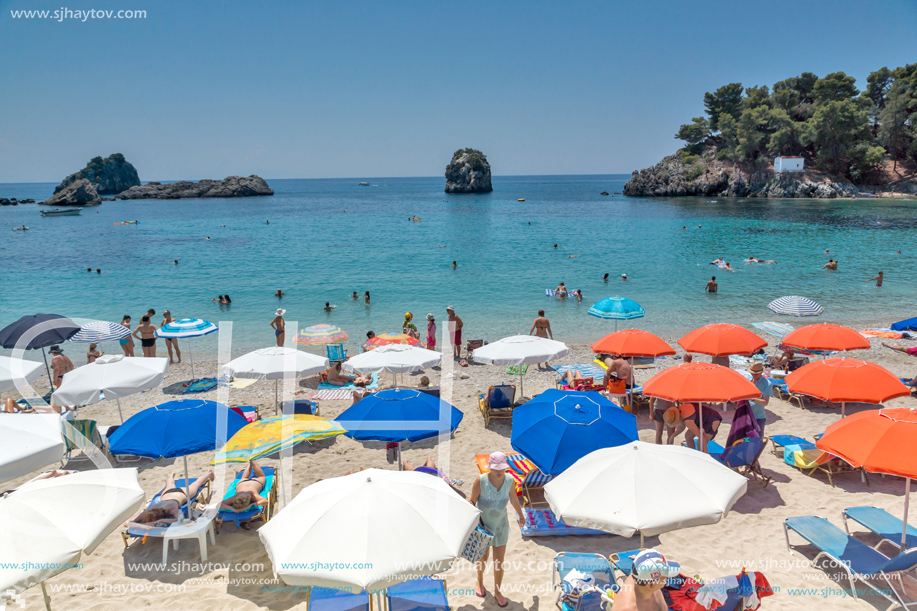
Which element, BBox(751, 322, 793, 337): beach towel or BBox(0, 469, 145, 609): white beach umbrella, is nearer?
BBox(0, 469, 145, 609): white beach umbrella

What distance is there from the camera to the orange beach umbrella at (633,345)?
9.98m

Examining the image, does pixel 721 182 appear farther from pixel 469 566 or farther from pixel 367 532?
pixel 367 532

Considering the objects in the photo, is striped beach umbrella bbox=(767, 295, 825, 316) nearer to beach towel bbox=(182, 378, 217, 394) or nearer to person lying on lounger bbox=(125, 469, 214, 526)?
person lying on lounger bbox=(125, 469, 214, 526)

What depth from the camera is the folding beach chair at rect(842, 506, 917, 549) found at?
224 inches

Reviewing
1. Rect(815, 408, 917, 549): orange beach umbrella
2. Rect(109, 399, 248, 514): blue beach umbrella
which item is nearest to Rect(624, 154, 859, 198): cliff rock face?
Rect(815, 408, 917, 549): orange beach umbrella

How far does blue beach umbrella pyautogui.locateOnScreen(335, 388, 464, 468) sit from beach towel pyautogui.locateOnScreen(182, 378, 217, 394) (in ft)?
24.5

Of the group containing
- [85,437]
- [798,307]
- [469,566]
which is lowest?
[469,566]

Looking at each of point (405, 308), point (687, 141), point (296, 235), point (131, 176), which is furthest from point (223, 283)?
point (131, 176)

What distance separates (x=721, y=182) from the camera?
9225 centimetres

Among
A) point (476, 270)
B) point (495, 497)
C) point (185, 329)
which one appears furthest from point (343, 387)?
point (476, 270)

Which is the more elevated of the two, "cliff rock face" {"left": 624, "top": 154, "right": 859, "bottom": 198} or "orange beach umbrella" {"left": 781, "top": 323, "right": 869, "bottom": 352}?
"cliff rock face" {"left": 624, "top": 154, "right": 859, "bottom": 198}

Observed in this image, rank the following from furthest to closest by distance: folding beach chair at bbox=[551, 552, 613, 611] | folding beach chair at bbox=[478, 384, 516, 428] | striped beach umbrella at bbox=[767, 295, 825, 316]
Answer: striped beach umbrella at bbox=[767, 295, 825, 316]
folding beach chair at bbox=[478, 384, 516, 428]
folding beach chair at bbox=[551, 552, 613, 611]

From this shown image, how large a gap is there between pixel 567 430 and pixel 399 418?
214 centimetres

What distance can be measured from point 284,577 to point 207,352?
646 inches
